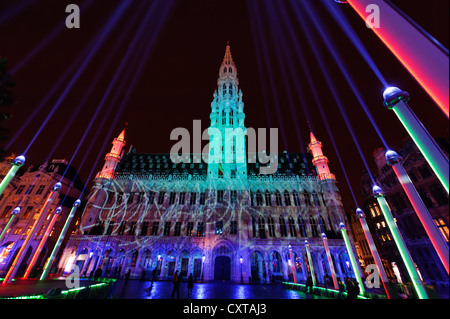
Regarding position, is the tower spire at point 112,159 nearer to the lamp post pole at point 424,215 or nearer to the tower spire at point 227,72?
the tower spire at point 227,72

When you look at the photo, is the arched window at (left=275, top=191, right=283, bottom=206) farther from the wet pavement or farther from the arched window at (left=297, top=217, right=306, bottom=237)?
the wet pavement

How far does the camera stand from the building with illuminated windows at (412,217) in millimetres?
23859

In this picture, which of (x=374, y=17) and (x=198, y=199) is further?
(x=198, y=199)

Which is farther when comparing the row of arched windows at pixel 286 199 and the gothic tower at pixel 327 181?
the row of arched windows at pixel 286 199

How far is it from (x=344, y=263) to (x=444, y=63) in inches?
1289

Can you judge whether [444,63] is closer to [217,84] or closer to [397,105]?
[397,105]

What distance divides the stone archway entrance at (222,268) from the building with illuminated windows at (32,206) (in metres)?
27.4

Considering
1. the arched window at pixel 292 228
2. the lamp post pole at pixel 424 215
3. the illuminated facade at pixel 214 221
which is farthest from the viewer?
the arched window at pixel 292 228

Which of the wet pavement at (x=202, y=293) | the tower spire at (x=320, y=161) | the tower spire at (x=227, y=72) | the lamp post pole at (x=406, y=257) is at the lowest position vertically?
the wet pavement at (x=202, y=293)

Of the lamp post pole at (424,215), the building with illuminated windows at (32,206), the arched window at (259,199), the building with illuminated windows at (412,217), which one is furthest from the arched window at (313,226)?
the building with illuminated windows at (32,206)

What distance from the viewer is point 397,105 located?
4.46 m

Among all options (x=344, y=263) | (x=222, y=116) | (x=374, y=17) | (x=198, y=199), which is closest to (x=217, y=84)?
(x=222, y=116)
